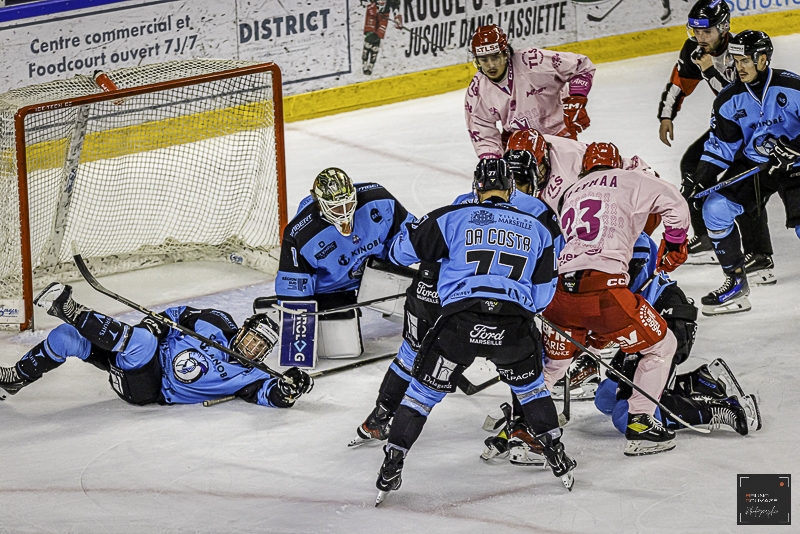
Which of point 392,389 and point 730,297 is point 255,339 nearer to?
point 392,389

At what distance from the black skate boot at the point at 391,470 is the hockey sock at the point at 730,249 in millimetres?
2420

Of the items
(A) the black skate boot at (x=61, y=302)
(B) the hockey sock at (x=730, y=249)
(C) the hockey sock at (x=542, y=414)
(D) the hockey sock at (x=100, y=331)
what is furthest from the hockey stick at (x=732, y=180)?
(A) the black skate boot at (x=61, y=302)

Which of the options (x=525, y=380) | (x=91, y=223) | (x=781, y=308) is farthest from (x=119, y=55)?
(x=525, y=380)

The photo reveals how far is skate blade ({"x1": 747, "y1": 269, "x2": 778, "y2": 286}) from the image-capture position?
20.5 ft

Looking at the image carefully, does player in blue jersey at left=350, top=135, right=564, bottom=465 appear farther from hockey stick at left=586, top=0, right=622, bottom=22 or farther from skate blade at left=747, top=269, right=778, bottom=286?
hockey stick at left=586, top=0, right=622, bottom=22

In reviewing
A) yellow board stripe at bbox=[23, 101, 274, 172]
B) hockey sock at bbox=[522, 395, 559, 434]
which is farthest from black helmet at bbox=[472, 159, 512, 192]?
yellow board stripe at bbox=[23, 101, 274, 172]

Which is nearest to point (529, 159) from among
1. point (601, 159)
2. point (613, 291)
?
point (601, 159)

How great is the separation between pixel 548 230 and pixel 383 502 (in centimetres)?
104

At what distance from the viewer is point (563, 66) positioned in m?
6.26

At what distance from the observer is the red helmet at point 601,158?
184 inches

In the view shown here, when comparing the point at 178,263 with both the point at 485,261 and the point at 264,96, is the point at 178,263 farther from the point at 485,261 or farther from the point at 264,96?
the point at 485,261

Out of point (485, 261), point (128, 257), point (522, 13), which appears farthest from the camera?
point (522, 13)

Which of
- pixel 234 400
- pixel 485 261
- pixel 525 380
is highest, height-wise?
pixel 485 261

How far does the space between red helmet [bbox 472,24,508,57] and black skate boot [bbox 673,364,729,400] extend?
1995mm
